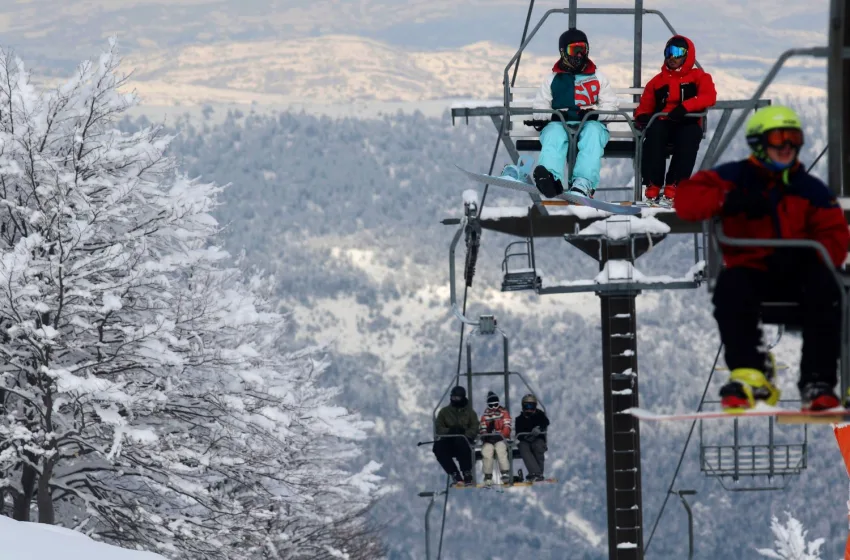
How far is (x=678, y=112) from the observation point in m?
12.0

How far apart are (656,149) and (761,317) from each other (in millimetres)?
5779

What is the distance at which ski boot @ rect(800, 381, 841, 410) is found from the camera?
6.08 m

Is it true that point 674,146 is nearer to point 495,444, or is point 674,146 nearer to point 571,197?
point 571,197

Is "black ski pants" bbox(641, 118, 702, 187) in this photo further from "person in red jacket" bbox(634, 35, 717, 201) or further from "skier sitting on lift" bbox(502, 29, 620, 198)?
"skier sitting on lift" bbox(502, 29, 620, 198)

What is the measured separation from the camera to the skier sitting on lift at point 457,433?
16.0 meters

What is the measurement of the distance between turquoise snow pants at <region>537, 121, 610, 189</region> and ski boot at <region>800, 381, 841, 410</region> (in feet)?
22.1

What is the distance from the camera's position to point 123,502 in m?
18.2

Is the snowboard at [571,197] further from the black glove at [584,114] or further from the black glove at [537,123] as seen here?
the black glove at [537,123]

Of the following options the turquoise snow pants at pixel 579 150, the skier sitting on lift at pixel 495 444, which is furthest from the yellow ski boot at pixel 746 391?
the skier sitting on lift at pixel 495 444

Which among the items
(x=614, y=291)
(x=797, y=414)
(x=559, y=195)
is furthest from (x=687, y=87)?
(x=797, y=414)

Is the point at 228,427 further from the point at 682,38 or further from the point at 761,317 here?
the point at 761,317

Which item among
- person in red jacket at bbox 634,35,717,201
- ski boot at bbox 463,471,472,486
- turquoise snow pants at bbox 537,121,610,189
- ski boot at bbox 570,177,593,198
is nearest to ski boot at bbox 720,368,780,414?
person in red jacket at bbox 634,35,717,201

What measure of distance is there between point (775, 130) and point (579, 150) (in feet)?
23.5

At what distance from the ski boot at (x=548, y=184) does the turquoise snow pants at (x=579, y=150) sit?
0.11m
